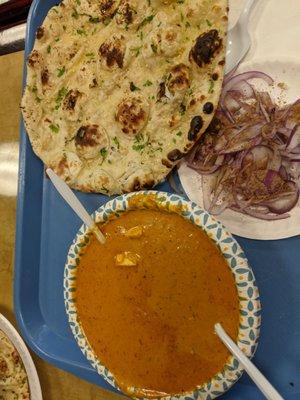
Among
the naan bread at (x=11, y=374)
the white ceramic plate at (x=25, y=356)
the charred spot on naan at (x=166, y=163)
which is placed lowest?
the naan bread at (x=11, y=374)

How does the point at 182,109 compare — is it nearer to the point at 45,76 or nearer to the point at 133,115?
the point at 133,115

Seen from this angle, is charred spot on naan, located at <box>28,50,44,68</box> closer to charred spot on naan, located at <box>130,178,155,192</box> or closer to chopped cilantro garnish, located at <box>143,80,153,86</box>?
chopped cilantro garnish, located at <box>143,80,153,86</box>

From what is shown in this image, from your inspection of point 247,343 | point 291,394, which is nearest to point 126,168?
point 247,343

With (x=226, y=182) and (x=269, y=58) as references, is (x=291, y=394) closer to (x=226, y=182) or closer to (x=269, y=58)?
(x=226, y=182)

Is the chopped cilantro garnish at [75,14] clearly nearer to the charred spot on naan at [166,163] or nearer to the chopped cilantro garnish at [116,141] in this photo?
the chopped cilantro garnish at [116,141]

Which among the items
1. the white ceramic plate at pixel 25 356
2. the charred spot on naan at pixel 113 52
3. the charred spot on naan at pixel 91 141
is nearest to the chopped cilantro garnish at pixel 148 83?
the charred spot on naan at pixel 113 52

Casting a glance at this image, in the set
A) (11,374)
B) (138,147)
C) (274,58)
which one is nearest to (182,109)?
(138,147)

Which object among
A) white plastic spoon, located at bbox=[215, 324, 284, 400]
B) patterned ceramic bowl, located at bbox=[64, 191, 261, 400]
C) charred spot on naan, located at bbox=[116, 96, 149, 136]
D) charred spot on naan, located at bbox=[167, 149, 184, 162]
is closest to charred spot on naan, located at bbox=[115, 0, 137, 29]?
charred spot on naan, located at bbox=[116, 96, 149, 136]
